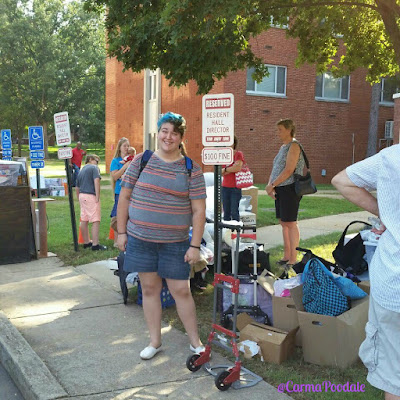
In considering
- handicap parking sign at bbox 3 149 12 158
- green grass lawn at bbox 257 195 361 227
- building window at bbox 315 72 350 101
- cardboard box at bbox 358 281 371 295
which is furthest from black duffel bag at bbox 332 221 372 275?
building window at bbox 315 72 350 101

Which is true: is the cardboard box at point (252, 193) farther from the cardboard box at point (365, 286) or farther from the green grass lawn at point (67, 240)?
the cardboard box at point (365, 286)

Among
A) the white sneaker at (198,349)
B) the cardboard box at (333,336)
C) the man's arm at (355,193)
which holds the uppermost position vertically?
the man's arm at (355,193)

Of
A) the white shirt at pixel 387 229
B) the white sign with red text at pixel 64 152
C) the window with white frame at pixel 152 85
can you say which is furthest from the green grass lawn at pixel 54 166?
the white shirt at pixel 387 229

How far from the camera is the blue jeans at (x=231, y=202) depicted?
910cm

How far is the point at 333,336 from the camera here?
434cm

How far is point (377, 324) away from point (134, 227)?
2.20 metres

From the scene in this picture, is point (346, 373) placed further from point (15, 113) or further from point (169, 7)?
point (15, 113)

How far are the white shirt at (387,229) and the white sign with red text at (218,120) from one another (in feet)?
7.24

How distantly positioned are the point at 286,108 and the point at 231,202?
14970 millimetres

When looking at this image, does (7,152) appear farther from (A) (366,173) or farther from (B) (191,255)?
(A) (366,173)

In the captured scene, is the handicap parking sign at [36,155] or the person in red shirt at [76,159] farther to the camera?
the person in red shirt at [76,159]

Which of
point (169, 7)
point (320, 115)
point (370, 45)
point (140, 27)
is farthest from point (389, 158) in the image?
point (320, 115)

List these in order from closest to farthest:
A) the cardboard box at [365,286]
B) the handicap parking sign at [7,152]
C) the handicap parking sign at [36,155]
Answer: the cardboard box at [365,286] → the handicap parking sign at [36,155] → the handicap parking sign at [7,152]

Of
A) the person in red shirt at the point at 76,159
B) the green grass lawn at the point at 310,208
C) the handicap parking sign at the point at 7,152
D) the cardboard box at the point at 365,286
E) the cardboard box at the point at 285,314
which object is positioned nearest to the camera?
the cardboard box at the point at 285,314
